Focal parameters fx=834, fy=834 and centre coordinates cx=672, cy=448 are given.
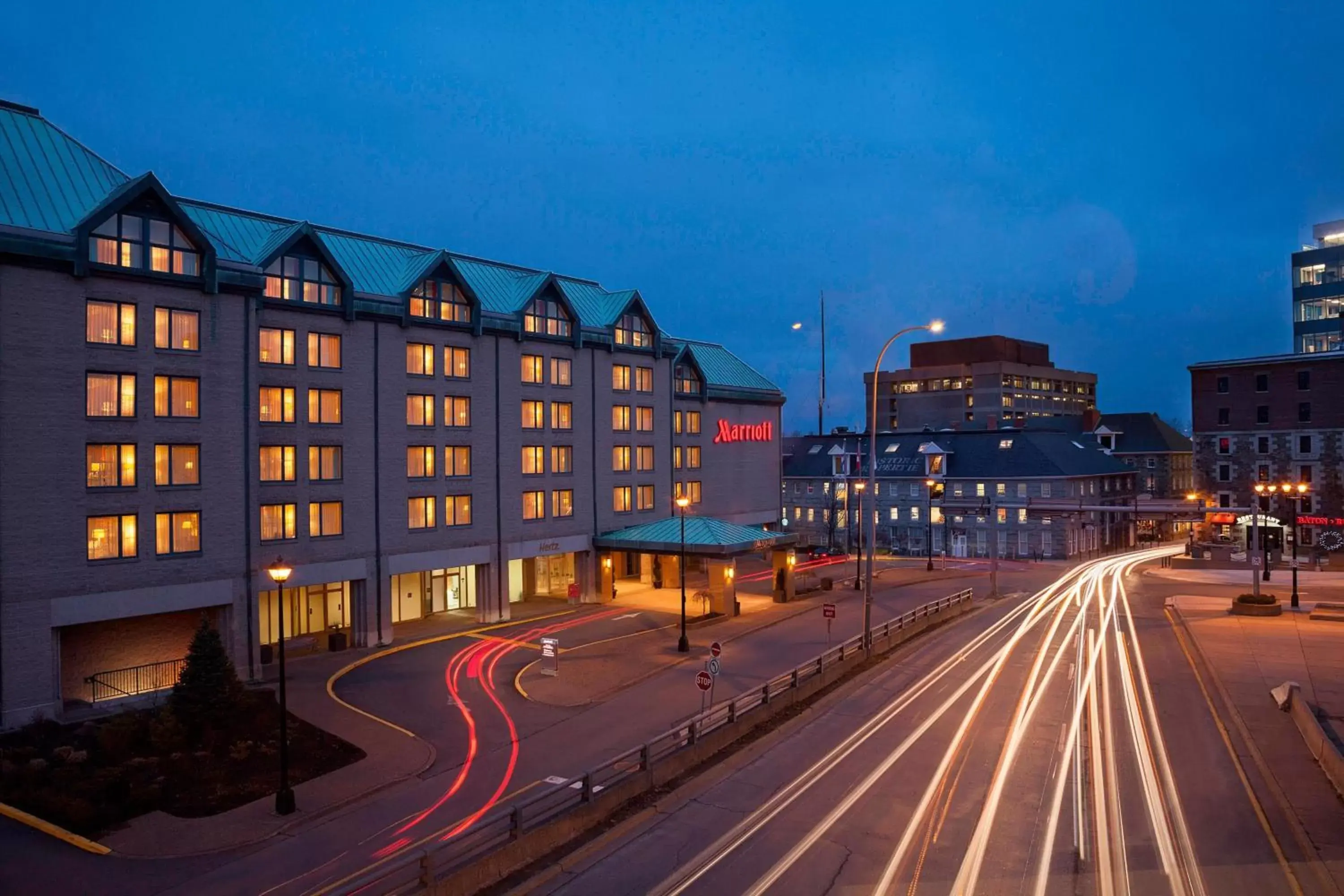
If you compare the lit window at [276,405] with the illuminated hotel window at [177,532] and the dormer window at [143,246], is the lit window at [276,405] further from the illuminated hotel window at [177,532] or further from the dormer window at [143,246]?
the dormer window at [143,246]

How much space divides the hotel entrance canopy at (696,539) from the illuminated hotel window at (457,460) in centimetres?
916

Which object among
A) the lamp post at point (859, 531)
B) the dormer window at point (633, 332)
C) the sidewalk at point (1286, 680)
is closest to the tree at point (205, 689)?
the sidewalk at point (1286, 680)

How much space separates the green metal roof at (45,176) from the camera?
2717cm

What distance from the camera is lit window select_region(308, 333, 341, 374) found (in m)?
34.7

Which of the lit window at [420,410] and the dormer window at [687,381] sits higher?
the dormer window at [687,381]

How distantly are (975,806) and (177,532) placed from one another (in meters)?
27.1

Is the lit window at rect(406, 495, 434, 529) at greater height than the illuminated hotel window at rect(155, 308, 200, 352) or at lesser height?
lesser

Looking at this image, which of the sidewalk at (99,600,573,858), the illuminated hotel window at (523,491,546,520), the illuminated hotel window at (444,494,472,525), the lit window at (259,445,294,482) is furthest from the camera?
the illuminated hotel window at (523,491,546,520)

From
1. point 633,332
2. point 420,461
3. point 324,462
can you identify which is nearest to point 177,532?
point 324,462

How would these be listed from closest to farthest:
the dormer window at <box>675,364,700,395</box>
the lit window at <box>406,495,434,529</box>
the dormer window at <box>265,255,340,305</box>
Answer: the dormer window at <box>265,255,340,305</box> → the lit window at <box>406,495,434,529</box> → the dormer window at <box>675,364,700,395</box>

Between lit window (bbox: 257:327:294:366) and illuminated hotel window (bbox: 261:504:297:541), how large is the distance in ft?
18.9

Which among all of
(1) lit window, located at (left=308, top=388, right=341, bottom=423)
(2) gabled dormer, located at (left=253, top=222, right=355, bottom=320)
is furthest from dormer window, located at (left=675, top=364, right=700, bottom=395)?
(1) lit window, located at (left=308, top=388, right=341, bottom=423)

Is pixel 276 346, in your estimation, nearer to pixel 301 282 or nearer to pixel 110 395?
pixel 301 282

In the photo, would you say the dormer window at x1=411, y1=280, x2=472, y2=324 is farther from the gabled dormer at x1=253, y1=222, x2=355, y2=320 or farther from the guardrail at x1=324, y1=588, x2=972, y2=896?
the guardrail at x1=324, y1=588, x2=972, y2=896
